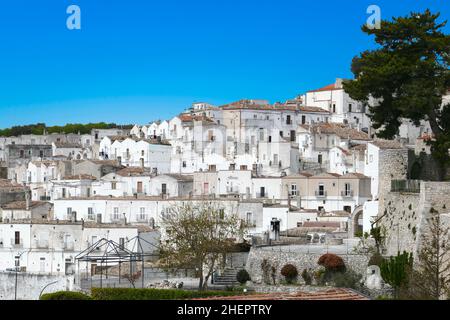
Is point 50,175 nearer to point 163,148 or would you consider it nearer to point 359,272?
point 163,148

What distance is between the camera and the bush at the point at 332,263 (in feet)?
125

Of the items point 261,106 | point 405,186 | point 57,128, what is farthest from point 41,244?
point 57,128

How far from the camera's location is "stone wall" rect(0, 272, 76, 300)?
4257 centimetres

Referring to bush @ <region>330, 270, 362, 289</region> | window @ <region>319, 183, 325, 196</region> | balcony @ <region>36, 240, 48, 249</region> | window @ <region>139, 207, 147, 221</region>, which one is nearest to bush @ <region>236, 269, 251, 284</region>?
bush @ <region>330, 270, 362, 289</region>

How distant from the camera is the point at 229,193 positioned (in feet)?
206

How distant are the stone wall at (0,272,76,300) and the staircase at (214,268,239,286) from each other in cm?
630

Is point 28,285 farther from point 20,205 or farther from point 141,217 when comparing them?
point 20,205

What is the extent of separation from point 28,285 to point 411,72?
750 inches

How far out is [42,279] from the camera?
4347 centimetres

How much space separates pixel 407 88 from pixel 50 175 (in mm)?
40361

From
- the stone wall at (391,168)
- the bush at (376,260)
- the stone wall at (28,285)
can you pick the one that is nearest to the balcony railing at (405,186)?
the stone wall at (391,168)

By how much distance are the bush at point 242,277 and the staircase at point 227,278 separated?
1.23 ft

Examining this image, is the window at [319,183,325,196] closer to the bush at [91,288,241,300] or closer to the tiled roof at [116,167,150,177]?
the tiled roof at [116,167,150,177]
